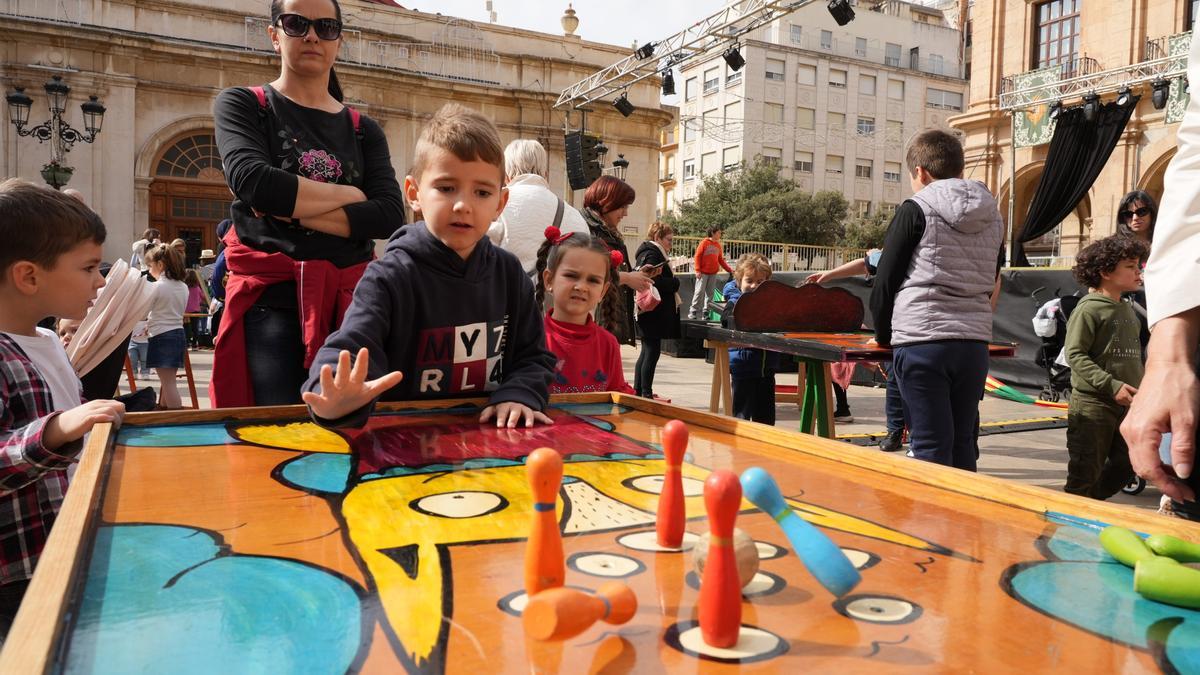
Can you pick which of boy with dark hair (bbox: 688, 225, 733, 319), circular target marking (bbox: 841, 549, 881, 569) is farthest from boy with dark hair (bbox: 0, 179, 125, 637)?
boy with dark hair (bbox: 688, 225, 733, 319)

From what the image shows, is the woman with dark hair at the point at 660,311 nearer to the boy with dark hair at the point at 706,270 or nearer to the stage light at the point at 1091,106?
the boy with dark hair at the point at 706,270

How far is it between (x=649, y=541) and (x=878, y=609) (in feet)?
0.93

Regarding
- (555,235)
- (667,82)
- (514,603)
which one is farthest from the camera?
(667,82)

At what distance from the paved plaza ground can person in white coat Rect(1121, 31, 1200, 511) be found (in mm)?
2951

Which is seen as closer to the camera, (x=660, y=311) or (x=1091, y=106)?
(x=660, y=311)

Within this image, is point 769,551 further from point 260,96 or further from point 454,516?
point 260,96

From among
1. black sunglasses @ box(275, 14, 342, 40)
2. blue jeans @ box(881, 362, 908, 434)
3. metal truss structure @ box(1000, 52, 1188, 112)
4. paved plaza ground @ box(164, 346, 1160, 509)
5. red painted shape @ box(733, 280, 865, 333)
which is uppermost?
metal truss structure @ box(1000, 52, 1188, 112)

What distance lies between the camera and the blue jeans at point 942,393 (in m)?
3.05

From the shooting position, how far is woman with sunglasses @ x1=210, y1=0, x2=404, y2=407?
2.06m

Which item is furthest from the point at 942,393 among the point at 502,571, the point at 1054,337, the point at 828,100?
the point at 828,100

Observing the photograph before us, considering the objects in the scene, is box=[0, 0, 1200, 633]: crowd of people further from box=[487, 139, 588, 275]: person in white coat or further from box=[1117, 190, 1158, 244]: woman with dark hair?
box=[1117, 190, 1158, 244]: woman with dark hair

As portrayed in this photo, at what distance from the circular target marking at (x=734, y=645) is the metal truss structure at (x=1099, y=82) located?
1735 cm

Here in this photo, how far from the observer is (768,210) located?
33.1 meters

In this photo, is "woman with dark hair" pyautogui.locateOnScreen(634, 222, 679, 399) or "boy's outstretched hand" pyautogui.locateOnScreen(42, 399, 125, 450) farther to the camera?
"woman with dark hair" pyautogui.locateOnScreen(634, 222, 679, 399)
